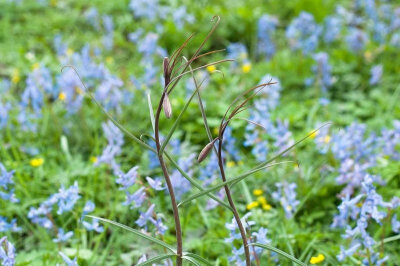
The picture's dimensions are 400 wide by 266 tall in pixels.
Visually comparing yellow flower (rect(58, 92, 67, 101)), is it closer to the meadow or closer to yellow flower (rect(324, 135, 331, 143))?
the meadow

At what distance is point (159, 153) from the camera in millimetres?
1532

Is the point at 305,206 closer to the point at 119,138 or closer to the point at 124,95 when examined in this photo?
the point at 119,138

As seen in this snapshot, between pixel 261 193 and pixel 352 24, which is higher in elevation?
pixel 352 24

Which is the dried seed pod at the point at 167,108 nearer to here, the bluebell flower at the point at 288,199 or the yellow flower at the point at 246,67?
the bluebell flower at the point at 288,199

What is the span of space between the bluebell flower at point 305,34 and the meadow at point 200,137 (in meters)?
0.02

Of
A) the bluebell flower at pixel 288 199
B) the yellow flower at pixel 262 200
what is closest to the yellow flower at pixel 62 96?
the yellow flower at pixel 262 200

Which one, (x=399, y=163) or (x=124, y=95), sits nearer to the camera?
(x=399, y=163)

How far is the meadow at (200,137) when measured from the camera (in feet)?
6.89

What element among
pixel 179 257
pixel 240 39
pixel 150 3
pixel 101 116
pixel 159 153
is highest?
pixel 150 3

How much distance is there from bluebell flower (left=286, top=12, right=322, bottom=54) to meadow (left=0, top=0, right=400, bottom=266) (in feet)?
0.06

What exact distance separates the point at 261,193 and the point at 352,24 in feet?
10.5

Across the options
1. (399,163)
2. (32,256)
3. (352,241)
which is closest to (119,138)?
(32,256)

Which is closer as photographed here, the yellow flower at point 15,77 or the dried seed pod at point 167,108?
the dried seed pod at point 167,108

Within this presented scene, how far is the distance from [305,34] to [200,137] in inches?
63.0
